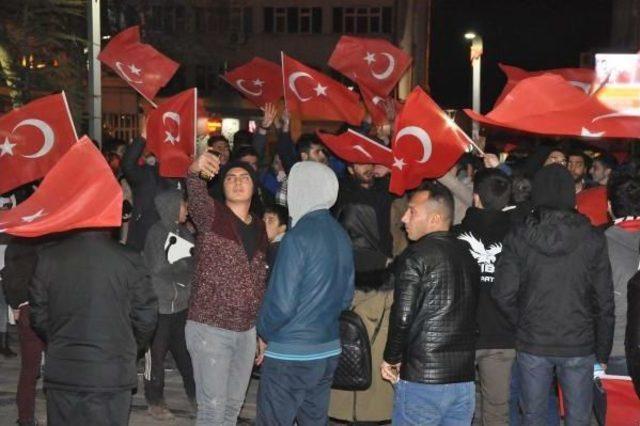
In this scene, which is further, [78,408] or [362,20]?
[362,20]

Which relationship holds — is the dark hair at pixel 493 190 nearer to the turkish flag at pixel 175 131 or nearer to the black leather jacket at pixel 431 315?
the black leather jacket at pixel 431 315

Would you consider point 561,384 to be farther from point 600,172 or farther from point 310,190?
point 600,172

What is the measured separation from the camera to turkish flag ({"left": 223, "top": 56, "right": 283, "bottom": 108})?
1402 centimetres

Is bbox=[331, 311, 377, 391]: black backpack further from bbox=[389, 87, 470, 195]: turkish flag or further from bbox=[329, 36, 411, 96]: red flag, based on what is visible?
bbox=[329, 36, 411, 96]: red flag

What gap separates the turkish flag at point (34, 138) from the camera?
9.15 metres

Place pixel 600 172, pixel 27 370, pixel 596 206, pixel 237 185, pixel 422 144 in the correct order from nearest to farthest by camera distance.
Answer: pixel 237 185 < pixel 27 370 < pixel 596 206 < pixel 422 144 < pixel 600 172

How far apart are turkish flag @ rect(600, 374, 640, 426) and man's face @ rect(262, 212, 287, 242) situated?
106 inches

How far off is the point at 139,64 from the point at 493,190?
6.21 metres

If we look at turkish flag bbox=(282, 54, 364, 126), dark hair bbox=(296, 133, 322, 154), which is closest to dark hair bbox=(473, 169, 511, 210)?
dark hair bbox=(296, 133, 322, 154)

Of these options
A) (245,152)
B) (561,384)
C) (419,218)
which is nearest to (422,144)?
(245,152)

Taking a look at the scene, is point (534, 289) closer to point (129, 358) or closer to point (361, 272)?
point (361, 272)

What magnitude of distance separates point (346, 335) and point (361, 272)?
1.82ft

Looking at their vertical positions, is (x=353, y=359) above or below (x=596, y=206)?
below

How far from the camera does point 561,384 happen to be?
609cm
